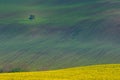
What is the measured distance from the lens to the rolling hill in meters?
113

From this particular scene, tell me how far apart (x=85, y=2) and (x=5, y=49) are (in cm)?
5402

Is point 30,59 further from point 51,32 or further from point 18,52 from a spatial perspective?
point 51,32

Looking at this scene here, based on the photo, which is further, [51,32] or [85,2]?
[85,2]

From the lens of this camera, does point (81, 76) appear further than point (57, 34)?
No

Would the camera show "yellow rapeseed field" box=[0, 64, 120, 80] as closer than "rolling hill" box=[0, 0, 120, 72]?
Yes

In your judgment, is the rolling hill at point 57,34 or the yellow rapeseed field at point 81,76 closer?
the yellow rapeseed field at point 81,76

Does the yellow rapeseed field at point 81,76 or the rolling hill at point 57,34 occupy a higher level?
the yellow rapeseed field at point 81,76

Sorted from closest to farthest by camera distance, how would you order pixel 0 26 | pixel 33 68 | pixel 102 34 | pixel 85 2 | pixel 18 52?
pixel 33 68 → pixel 18 52 → pixel 102 34 → pixel 0 26 → pixel 85 2

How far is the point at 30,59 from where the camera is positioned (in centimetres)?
11669

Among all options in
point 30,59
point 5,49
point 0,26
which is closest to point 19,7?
point 0,26

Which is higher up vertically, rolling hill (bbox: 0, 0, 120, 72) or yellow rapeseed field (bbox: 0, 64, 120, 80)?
yellow rapeseed field (bbox: 0, 64, 120, 80)

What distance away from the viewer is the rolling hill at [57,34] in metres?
113

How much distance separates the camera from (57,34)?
13838cm

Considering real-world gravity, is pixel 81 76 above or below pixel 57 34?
above
